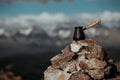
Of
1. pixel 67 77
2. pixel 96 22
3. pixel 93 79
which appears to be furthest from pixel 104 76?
pixel 96 22

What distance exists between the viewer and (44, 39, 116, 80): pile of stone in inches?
1585

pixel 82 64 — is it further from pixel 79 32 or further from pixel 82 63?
pixel 79 32

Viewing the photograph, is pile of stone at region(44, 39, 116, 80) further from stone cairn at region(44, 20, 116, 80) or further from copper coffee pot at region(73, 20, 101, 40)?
copper coffee pot at region(73, 20, 101, 40)

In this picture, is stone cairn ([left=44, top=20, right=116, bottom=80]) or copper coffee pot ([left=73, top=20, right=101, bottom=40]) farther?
copper coffee pot ([left=73, top=20, right=101, bottom=40])

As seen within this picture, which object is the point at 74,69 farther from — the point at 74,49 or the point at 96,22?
the point at 96,22

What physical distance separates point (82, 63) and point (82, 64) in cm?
13

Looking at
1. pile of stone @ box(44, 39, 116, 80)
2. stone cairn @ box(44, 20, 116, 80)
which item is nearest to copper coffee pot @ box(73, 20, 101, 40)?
stone cairn @ box(44, 20, 116, 80)

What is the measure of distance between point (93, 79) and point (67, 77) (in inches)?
133

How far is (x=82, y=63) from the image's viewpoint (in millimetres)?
41031

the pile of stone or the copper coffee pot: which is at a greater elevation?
the copper coffee pot

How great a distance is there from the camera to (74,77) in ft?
131

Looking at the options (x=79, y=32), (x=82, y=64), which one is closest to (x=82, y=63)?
(x=82, y=64)

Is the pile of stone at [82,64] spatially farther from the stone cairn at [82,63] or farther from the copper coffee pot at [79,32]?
the copper coffee pot at [79,32]

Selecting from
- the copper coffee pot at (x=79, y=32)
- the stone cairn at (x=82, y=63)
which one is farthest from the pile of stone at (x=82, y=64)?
the copper coffee pot at (x=79, y=32)
